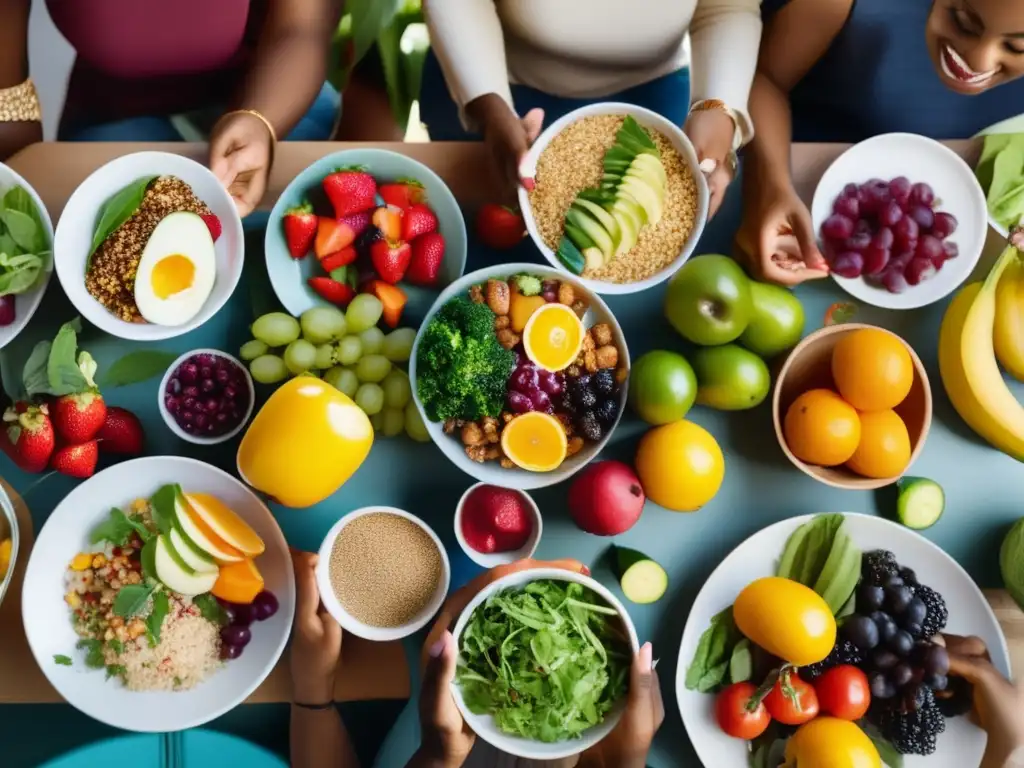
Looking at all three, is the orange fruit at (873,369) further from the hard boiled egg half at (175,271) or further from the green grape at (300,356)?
the hard boiled egg half at (175,271)

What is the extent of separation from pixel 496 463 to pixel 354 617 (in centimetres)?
26

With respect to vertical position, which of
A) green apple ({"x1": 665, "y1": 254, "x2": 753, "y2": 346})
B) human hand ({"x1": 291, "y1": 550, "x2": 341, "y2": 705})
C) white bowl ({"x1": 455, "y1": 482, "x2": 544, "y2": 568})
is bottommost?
human hand ({"x1": 291, "y1": 550, "x2": 341, "y2": 705})

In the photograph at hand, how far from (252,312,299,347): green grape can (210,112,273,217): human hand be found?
152mm

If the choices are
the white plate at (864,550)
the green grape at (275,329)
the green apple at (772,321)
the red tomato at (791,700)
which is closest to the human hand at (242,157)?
the green grape at (275,329)

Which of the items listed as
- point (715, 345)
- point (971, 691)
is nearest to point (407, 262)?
point (715, 345)

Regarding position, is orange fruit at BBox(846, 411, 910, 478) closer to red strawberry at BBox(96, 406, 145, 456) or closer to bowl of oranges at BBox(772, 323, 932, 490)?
bowl of oranges at BBox(772, 323, 932, 490)

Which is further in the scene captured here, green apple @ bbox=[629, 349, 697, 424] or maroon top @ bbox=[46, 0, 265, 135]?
maroon top @ bbox=[46, 0, 265, 135]

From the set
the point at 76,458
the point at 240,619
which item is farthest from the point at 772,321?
the point at 76,458

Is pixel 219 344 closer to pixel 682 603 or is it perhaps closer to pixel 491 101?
pixel 491 101

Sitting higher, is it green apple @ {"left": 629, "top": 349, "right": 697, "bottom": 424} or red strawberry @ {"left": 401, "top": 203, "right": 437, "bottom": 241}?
red strawberry @ {"left": 401, "top": 203, "right": 437, "bottom": 241}

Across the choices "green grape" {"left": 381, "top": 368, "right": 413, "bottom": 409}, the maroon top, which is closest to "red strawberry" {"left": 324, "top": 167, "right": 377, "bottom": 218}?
"green grape" {"left": 381, "top": 368, "right": 413, "bottom": 409}

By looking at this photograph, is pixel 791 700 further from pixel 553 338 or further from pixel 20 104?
pixel 20 104

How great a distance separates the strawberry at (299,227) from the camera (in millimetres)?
897

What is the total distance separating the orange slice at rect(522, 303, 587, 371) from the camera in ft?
2.87
